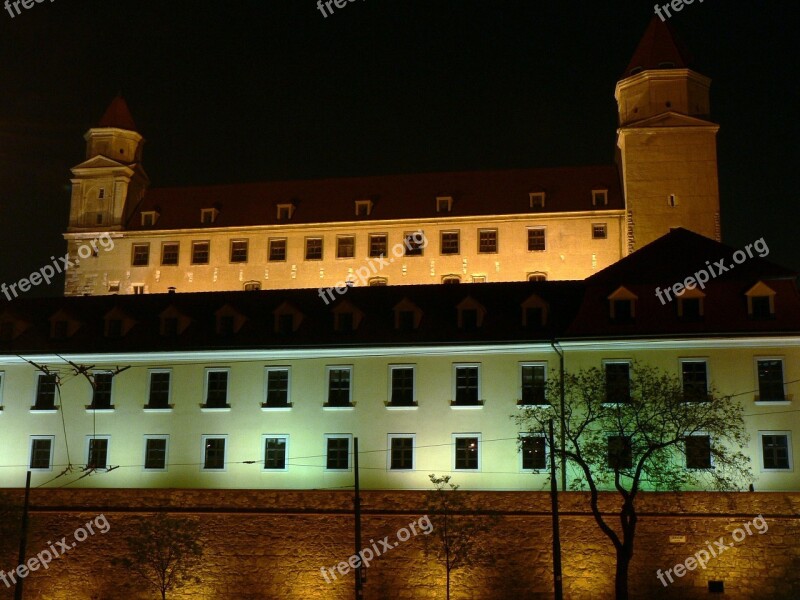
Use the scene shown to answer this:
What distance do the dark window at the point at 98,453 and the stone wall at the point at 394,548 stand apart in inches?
206

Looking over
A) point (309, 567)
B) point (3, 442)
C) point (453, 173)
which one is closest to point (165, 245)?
point (453, 173)

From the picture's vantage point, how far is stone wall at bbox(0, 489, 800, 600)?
1377 inches

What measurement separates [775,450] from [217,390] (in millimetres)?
21978

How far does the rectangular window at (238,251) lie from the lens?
72562 millimetres

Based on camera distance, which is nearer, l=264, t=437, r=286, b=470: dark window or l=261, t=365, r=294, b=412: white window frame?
l=264, t=437, r=286, b=470: dark window

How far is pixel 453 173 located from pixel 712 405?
42.2m

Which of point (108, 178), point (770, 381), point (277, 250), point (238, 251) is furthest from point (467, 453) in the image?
point (108, 178)

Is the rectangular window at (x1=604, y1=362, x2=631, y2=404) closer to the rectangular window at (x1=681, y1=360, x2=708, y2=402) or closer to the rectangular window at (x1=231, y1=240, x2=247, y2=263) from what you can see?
the rectangular window at (x1=681, y1=360, x2=708, y2=402)

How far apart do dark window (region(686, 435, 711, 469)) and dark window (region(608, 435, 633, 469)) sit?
235 cm

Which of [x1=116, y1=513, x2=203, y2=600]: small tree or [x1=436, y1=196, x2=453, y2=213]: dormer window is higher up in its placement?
[x1=436, y1=196, x2=453, y2=213]: dormer window

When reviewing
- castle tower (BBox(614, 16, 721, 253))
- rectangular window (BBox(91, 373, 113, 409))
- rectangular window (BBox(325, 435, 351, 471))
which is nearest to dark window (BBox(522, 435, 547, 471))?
rectangular window (BBox(325, 435, 351, 471))

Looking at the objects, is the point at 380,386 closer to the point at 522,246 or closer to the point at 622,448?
the point at 622,448

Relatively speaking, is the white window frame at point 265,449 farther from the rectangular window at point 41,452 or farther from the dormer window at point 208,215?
the dormer window at point 208,215

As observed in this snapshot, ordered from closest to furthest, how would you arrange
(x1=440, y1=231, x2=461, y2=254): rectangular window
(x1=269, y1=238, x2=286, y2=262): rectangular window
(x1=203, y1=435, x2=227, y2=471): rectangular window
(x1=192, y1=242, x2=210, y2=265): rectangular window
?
(x1=203, y1=435, x2=227, y2=471): rectangular window, (x1=440, y1=231, x2=461, y2=254): rectangular window, (x1=269, y1=238, x2=286, y2=262): rectangular window, (x1=192, y1=242, x2=210, y2=265): rectangular window
